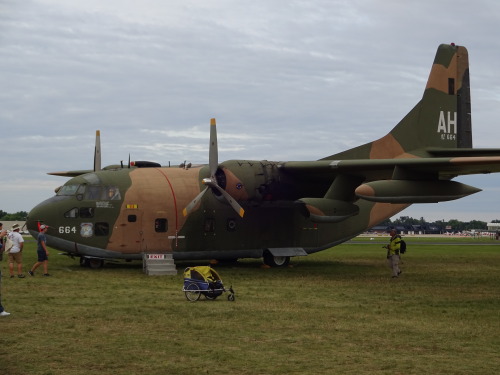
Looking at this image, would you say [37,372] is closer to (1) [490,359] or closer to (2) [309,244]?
(1) [490,359]

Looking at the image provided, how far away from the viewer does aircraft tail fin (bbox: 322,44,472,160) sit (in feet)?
104

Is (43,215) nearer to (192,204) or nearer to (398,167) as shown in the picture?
(192,204)

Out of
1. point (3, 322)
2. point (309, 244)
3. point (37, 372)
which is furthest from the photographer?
point (309, 244)

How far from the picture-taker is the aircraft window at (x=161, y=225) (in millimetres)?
26781

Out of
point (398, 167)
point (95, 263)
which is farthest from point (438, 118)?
point (95, 263)

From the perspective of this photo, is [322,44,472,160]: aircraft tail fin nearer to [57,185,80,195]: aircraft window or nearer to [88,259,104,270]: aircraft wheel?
[88,259,104,270]: aircraft wheel

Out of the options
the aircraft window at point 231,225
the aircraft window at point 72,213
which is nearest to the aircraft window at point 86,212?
the aircraft window at point 72,213

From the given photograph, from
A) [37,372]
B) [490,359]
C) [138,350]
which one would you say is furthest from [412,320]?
[37,372]

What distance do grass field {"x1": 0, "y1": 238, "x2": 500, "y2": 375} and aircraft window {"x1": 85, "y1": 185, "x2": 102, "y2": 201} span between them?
11.9 feet

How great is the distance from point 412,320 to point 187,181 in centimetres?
1458

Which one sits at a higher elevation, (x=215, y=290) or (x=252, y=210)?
(x=252, y=210)

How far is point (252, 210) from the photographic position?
28578mm

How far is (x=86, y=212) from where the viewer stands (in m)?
26.1

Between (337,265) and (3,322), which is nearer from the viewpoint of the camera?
(3,322)
